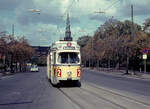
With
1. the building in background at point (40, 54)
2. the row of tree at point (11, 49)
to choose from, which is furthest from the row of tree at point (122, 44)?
the building in background at point (40, 54)

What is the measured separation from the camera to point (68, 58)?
69.8ft

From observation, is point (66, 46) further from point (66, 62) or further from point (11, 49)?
point (11, 49)

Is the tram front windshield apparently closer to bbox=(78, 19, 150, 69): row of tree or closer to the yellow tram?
the yellow tram

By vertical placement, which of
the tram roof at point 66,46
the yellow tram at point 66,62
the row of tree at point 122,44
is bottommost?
the yellow tram at point 66,62

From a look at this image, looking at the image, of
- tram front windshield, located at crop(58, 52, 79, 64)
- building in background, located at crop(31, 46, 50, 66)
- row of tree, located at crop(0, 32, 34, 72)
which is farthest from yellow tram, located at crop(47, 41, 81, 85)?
building in background, located at crop(31, 46, 50, 66)

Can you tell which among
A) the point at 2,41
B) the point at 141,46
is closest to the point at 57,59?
the point at 141,46

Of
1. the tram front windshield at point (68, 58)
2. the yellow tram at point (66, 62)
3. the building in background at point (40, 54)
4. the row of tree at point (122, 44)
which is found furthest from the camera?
the building in background at point (40, 54)

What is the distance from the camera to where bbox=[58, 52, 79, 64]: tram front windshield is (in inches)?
831

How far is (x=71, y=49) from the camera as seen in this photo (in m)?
21.2

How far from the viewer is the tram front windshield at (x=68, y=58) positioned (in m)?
21.1

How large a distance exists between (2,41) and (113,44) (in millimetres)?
22682

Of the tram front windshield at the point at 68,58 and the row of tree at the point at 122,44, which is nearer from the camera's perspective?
the tram front windshield at the point at 68,58

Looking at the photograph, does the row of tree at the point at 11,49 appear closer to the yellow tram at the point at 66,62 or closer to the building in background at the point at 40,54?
the yellow tram at the point at 66,62

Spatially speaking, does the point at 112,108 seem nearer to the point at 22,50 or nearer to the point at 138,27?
the point at 22,50
